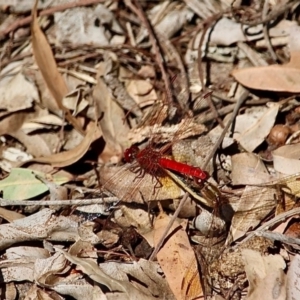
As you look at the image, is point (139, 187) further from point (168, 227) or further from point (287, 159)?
point (287, 159)

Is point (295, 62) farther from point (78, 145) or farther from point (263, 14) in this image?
point (78, 145)

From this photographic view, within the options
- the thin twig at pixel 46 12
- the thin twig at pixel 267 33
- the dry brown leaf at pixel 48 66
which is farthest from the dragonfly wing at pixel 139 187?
the thin twig at pixel 46 12

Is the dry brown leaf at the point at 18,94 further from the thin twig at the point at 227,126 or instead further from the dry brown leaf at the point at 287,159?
the dry brown leaf at the point at 287,159

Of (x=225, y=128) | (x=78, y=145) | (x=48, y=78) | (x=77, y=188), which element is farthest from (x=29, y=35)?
(x=225, y=128)

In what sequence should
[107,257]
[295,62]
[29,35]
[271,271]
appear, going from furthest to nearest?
[29,35], [295,62], [107,257], [271,271]

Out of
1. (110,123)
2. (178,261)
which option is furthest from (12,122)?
(178,261)

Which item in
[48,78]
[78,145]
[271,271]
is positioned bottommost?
[271,271]

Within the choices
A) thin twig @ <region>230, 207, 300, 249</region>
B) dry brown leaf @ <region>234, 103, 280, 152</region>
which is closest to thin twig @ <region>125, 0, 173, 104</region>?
dry brown leaf @ <region>234, 103, 280, 152</region>

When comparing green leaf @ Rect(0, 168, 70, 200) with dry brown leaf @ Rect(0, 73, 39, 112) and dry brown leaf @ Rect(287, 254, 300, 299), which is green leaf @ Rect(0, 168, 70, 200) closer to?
dry brown leaf @ Rect(0, 73, 39, 112)
